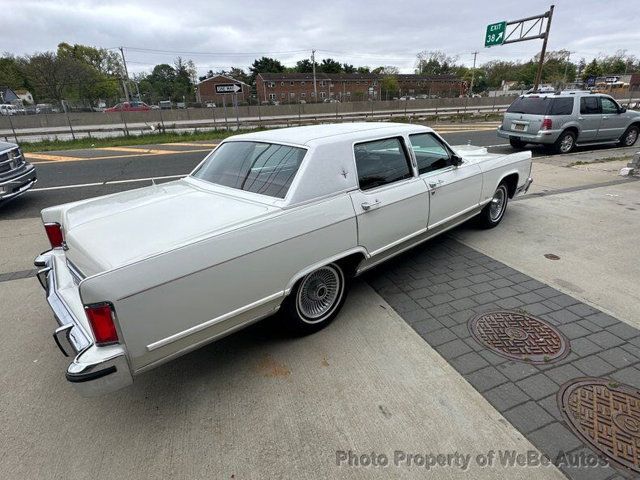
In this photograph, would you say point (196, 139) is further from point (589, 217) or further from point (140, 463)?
point (140, 463)

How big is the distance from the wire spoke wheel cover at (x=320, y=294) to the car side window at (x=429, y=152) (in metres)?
1.52

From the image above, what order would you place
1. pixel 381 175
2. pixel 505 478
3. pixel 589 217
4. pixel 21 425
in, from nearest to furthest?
pixel 505 478 → pixel 21 425 → pixel 381 175 → pixel 589 217

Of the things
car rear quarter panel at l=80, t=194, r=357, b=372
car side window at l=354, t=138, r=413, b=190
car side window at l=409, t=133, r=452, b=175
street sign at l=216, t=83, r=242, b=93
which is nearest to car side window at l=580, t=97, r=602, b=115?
car side window at l=409, t=133, r=452, b=175

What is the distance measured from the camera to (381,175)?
3.43m

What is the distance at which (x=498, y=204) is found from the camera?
17.4ft

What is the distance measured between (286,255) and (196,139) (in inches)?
635

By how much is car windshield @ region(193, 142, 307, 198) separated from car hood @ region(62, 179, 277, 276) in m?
0.20

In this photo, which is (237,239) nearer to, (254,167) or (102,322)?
(102,322)

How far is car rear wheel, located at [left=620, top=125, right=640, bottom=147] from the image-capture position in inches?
466

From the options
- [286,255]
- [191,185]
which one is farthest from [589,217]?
[191,185]

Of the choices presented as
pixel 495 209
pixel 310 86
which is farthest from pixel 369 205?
pixel 310 86

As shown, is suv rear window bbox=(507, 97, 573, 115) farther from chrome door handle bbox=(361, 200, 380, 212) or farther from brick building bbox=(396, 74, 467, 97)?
brick building bbox=(396, 74, 467, 97)

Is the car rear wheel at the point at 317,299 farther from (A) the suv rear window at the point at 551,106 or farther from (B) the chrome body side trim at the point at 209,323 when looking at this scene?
(A) the suv rear window at the point at 551,106

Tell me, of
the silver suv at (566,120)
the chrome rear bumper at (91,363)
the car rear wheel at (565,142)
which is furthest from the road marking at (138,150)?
the car rear wheel at (565,142)
